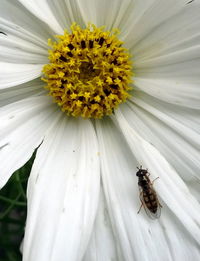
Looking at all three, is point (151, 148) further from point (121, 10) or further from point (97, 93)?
point (121, 10)

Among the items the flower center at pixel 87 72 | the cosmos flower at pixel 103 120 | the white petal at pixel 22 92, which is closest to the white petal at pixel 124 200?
the cosmos flower at pixel 103 120

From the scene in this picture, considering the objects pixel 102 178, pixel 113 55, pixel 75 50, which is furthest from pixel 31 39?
pixel 102 178

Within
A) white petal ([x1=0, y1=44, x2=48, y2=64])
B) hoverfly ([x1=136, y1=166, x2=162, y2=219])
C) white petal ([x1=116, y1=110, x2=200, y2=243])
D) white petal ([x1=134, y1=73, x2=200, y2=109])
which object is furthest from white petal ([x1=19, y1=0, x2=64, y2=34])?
hoverfly ([x1=136, y1=166, x2=162, y2=219])

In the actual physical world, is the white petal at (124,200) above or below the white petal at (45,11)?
below

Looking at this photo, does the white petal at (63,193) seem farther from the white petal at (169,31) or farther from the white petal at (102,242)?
the white petal at (169,31)

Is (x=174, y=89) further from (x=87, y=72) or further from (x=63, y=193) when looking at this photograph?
(x=63, y=193)

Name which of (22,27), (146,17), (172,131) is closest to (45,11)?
(22,27)
